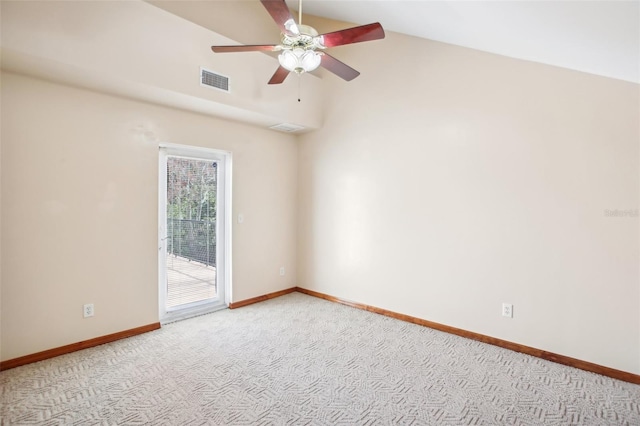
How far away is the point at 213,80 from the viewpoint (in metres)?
3.28

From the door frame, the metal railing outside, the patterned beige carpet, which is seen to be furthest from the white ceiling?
the metal railing outside

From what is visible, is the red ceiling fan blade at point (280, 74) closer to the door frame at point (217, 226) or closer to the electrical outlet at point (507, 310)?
the door frame at point (217, 226)

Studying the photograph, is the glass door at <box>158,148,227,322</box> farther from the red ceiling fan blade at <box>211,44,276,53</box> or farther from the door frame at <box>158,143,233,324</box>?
the red ceiling fan blade at <box>211,44,276,53</box>

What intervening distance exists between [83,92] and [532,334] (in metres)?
4.68

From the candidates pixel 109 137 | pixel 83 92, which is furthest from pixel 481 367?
pixel 83 92

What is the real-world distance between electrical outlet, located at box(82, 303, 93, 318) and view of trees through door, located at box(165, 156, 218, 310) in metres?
0.79

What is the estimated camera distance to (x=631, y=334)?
2496 millimetres

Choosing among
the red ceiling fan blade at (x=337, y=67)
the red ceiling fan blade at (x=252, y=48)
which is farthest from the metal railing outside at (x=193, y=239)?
the red ceiling fan blade at (x=337, y=67)

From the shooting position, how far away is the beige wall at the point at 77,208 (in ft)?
8.56

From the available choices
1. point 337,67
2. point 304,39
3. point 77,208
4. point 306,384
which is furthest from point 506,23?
point 77,208

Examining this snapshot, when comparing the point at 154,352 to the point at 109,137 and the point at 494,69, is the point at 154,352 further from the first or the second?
the point at 494,69

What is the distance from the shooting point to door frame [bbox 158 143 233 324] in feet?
11.7

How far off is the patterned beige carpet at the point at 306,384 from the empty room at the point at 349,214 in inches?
0.7

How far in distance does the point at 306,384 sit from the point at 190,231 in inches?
92.2
